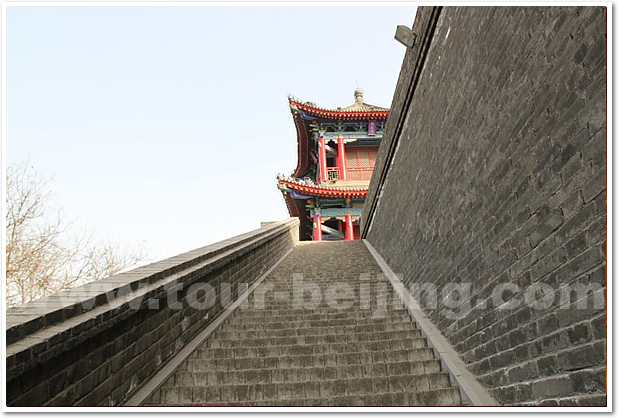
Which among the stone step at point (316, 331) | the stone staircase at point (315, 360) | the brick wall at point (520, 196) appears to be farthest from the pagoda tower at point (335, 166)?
the stone step at point (316, 331)

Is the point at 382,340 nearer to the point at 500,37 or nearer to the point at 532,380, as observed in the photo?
the point at 532,380

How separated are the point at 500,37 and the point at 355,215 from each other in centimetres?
1304

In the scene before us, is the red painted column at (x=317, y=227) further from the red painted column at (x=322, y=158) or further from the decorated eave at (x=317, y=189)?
the red painted column at (x=322, y=158)

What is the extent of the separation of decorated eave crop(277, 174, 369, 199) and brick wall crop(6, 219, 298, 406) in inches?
409

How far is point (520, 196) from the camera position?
2.62 m

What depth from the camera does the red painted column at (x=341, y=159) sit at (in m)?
17.0

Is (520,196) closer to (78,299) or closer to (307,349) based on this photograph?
(307,349)

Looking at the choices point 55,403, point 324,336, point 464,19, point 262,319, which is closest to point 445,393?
point 324,336

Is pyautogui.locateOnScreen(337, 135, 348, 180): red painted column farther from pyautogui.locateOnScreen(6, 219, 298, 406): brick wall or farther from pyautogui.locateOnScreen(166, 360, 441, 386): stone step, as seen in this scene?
pyautogui.locateOnScreen(166, 360, 441, 386): stone step

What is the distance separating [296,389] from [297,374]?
10.1 inches

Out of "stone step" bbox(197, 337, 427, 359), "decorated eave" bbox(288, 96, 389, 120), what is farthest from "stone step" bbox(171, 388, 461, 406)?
"decorated eave" bbox(288, 96, 389, 120)

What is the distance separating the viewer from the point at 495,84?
117 inches

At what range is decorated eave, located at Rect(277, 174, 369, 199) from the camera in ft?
49.0

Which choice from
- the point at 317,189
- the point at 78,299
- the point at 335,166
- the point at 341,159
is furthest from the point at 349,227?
the point at 78,299
